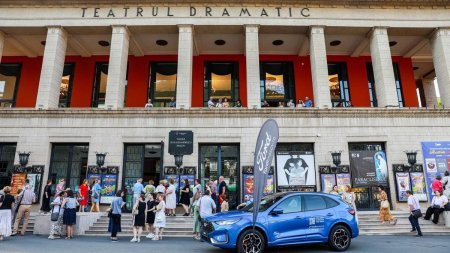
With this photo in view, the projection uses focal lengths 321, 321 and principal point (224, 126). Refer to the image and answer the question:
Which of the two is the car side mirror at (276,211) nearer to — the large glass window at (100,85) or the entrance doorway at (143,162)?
the entrance doorway at (143,162)

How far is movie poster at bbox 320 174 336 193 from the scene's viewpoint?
16870mm

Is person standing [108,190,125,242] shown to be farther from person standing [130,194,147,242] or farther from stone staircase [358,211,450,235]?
stone staircase [358,211,450,235]

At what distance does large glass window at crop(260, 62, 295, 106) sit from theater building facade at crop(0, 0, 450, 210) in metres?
0.09

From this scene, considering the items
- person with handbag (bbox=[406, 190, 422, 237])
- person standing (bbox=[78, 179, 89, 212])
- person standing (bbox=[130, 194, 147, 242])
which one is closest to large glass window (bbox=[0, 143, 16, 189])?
person standing (bbox=[78, 179, 89, 212])

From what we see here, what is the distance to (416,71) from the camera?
88.2 feet

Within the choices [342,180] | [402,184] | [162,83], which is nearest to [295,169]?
[342,180]

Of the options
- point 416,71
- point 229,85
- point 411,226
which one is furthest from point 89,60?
point 416,71

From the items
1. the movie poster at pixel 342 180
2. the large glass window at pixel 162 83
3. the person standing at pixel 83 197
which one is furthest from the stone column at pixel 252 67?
the person standing at pixel 83 197

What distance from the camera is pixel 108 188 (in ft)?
55.0

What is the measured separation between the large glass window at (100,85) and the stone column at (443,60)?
2143cm

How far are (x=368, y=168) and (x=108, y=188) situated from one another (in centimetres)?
1398

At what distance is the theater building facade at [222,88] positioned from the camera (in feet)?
57.8

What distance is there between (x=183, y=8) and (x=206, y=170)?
32.7 ft

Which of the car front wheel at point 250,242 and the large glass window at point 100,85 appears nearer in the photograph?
the car front wheel at point 250,242
